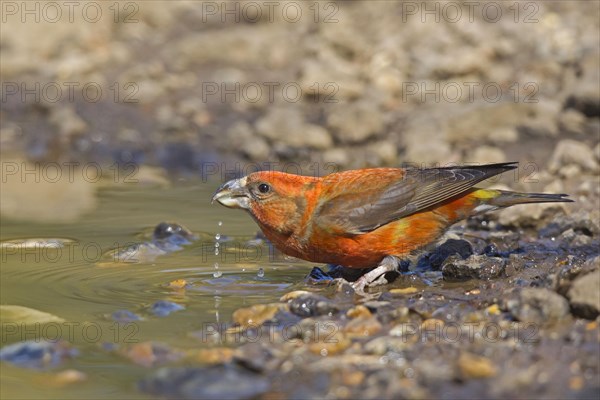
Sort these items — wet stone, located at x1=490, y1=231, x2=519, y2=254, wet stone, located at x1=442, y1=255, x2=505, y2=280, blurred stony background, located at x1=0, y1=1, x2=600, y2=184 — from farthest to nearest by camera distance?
blurred stony background, located at x1=0, y1=1, x2=600, y2=184
wet stone, located at x1=490, y1=231, x2=519, y2=254
wet stone, located at x1=442, y1=255, x2=505, y2=280

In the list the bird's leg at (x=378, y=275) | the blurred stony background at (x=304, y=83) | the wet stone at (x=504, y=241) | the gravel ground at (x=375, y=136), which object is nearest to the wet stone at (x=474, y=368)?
the gravel ground at (x=375, y=136)

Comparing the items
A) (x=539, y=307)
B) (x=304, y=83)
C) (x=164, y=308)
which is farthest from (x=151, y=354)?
(x=304, y=83)

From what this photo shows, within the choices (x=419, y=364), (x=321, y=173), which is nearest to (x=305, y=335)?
(x=419, y=364)

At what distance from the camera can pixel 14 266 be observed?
7.54m

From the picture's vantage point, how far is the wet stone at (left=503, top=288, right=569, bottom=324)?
542cm

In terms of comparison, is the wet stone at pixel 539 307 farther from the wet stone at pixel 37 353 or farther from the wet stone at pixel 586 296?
the wet stone at pixel 37 353

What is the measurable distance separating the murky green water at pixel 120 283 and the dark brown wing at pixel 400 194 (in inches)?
23.1

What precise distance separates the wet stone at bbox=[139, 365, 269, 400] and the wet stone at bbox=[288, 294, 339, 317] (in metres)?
0.97

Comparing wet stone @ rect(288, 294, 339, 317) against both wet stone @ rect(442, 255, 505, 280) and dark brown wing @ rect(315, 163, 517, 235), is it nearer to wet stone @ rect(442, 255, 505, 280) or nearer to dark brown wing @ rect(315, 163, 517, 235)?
dark brown wing @ rect(315, 163, 517, 235)

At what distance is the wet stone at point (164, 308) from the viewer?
626cm

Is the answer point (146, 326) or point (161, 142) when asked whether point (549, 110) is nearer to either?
point (161, 142)

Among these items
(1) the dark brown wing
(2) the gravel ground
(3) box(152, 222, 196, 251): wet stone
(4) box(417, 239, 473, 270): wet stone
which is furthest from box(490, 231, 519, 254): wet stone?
(3) box(152, 222, 196, 251): wet stone

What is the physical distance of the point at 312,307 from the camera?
596 centimetres

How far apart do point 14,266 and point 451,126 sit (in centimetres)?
490
